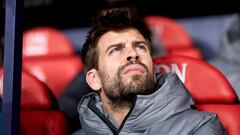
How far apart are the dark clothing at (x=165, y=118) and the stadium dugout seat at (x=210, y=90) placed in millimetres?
76

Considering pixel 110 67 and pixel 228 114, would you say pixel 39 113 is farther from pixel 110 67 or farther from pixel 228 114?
pixel 228 114

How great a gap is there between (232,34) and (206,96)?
2.51 feet

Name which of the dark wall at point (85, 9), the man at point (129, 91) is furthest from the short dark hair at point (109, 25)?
the dark wall at point (85, 9)

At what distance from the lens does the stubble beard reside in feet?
3.46

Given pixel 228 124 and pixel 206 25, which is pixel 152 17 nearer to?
pixel 206 25

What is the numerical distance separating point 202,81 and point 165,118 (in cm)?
18

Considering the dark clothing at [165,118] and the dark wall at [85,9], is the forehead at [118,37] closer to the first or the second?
the dark clothing at [165,118]

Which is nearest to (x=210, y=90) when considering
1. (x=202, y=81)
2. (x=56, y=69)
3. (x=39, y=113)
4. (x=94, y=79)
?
(x=202, y=81)

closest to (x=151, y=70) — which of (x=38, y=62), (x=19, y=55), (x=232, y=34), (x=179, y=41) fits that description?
(x=19, y=55)

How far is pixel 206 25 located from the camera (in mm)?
2107

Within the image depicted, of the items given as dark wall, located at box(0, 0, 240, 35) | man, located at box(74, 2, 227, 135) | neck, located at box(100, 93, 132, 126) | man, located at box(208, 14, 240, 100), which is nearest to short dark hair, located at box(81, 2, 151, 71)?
man, located at box(74, 2, 227, 135)

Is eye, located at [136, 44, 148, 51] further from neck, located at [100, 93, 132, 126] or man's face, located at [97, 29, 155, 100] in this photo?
neck, located at [100, 93, 132, 126]

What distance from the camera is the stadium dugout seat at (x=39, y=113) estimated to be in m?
1.15

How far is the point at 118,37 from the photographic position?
1144mm
